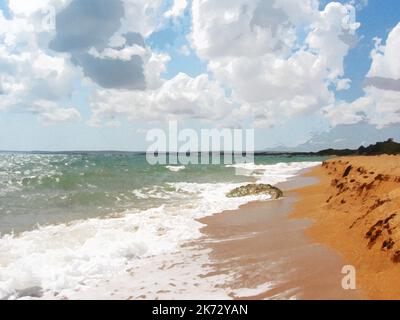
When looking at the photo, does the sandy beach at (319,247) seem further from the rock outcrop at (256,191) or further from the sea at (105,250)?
the rock outcrop at (256,191)

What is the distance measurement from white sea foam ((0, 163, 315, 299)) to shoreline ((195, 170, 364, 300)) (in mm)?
600

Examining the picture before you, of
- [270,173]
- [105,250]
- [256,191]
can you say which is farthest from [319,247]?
[270,173]

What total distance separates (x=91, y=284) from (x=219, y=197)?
14.1 m

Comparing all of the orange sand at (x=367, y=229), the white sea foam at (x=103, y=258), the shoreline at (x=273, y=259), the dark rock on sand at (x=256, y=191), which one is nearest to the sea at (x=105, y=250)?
the white sea foam at (x=103, y=258)

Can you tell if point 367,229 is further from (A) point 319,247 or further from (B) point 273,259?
(B) point 273,259

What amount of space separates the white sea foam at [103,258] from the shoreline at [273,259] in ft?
1.97

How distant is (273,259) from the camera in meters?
7.98

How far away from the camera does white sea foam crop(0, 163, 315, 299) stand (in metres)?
6.74

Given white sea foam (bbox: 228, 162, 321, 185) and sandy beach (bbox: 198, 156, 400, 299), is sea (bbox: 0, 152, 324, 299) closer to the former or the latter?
sandy beach (bbox: 198, 156, 400, 299)

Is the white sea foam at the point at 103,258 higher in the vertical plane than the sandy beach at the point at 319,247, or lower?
lower

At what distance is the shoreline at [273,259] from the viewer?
6.16 meters

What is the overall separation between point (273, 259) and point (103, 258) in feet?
13.4
